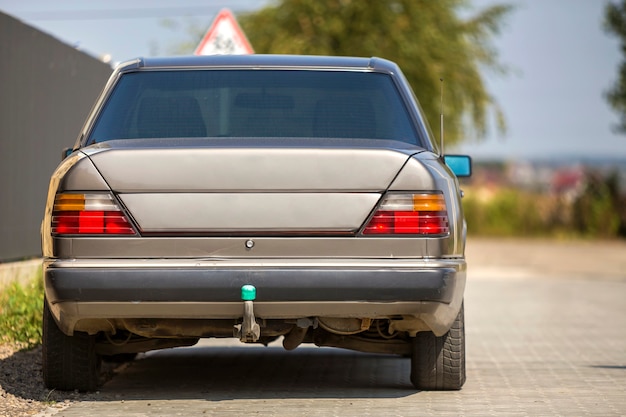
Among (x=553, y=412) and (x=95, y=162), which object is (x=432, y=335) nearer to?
(x=553, y=412)

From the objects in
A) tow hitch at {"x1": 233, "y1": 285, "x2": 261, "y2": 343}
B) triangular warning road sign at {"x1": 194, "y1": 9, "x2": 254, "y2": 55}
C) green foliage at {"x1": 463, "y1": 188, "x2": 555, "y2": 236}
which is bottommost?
green foliage at {"x1": 463, "y1": 188, "x2": 555, "y2": 236}

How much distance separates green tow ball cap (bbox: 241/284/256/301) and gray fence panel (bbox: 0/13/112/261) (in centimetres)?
510

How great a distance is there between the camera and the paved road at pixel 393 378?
6.86 meters

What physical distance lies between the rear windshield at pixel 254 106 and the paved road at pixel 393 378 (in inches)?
54.5

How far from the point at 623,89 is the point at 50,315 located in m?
28.8

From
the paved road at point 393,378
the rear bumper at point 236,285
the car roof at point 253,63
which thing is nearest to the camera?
the rear bumper at point 236,285

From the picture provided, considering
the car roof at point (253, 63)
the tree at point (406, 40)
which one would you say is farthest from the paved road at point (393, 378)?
the tree at point (406, 40)

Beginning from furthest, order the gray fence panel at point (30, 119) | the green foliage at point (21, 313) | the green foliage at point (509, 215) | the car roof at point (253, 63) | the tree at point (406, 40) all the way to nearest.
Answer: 1. the green foliage at point (509, 215)
2. the tree at point (406, 40)
3. the gray fence panel at point (30, 119)
4. the green foliage at point (21, 313)
5. the car roof at point (253, 63)

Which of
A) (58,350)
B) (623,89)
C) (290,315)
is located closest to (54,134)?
(58,350)

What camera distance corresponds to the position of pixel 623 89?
112ft

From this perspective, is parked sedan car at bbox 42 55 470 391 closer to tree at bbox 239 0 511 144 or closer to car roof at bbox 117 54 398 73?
car roof at bbox 117 54 398 73

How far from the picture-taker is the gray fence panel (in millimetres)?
11039

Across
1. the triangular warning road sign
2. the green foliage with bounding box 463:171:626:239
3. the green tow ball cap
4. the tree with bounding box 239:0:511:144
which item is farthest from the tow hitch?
the green foliage with bounding box 463:171:626:239

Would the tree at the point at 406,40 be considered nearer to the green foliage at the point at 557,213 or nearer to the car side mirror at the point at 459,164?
the green foliage at the point at 557,213
